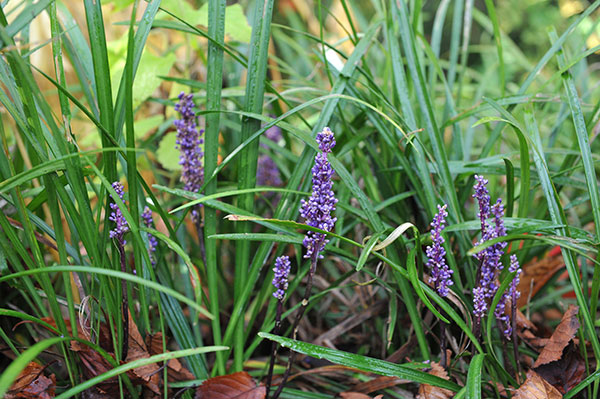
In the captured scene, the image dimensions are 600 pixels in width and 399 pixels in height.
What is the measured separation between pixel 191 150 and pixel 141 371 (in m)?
0.46

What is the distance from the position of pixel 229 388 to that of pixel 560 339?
0.68 meters

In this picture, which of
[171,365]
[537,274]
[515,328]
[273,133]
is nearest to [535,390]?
[515,328]

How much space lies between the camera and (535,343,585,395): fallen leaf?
1.02m

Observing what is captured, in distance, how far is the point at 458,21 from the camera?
174 centimetres

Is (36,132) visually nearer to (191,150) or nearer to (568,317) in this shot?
(191,150)

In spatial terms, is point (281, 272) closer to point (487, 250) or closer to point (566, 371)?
point (487, 250)

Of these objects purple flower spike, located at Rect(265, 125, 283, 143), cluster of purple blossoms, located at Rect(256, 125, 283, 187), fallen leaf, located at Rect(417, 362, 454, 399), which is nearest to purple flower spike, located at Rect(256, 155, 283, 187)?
cluster of purple blossoms, located at Rect(256, 125, 283, 187)

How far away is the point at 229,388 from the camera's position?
0.96 m

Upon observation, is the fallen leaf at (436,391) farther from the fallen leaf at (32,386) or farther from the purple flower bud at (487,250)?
the fallen leaf at (32,386)

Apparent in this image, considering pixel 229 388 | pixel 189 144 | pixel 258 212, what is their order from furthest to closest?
pixel 258 212, pixel 189 144, pixel 229 388

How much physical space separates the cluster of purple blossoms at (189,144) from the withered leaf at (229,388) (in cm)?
40

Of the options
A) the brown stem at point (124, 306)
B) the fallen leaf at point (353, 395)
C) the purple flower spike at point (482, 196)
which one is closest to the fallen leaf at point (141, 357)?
the brown stem at point (124, 306)

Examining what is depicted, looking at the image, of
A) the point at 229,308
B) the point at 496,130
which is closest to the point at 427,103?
the point at 496,130

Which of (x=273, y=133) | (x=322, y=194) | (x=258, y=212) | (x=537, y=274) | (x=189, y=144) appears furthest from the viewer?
(x=273, y=133)
